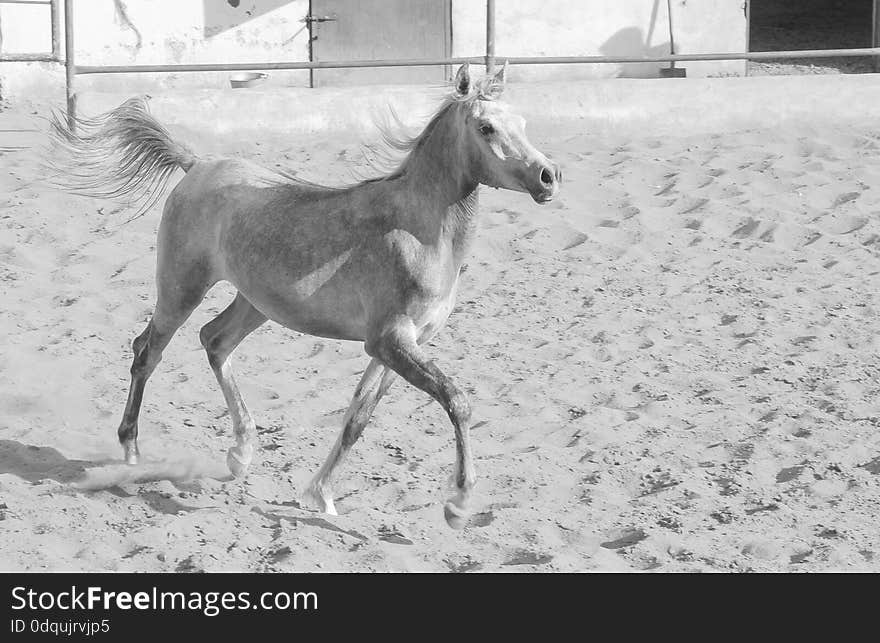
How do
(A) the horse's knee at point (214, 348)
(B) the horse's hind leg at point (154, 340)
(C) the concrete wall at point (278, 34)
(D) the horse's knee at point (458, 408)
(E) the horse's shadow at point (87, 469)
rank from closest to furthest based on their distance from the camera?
(D) the horse's knee at point (458, 408)
(E) the horse's shadow at point (87, 469)
(B) the horse's hind leg at point (154, 340)
(A) the horse's knee at point (214, 348)
(C) the concrete wall at point (278, 34)

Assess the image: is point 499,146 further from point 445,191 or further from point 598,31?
point 598,31

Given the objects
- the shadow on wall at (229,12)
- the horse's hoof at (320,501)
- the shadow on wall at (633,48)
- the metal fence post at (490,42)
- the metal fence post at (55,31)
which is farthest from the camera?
the shadow on wall at (633,48)

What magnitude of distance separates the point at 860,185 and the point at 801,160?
646mm

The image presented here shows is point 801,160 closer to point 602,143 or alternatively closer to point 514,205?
point 602,143

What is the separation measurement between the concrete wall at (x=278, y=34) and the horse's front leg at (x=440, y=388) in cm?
790

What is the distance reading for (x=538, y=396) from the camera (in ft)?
18.6

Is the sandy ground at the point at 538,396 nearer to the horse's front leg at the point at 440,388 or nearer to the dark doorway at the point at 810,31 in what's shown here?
the horse's front leg at the point at 440,388

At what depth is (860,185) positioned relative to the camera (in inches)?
316

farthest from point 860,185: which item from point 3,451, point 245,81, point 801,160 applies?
point 245,81

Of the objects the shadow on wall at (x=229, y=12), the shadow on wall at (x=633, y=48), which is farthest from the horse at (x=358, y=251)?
the shadow on wall at (x=633, y=48)

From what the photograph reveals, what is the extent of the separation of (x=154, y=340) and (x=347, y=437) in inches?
38.9

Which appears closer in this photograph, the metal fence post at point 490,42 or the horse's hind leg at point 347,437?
the horse's hind leg at point 347,437

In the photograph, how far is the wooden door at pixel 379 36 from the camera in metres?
12.9

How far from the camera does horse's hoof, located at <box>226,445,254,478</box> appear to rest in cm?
479
